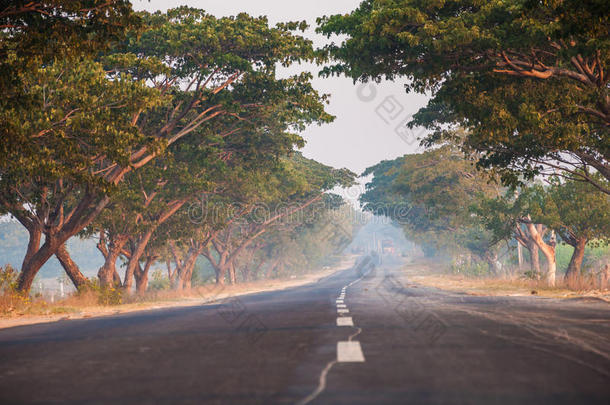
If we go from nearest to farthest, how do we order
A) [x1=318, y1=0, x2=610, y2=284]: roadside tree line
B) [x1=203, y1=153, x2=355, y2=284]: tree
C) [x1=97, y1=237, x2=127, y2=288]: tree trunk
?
[x1=318, y1=0, x2=610, y2=284]: roadside tree line < [x1=97, y1=237, x2=127, y2=288]: tree trunk < [x1=203, y1=153, x2=355, y2=284]: tree

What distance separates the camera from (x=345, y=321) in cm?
1100

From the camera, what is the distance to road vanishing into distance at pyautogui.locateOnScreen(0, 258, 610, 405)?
16.0 ft

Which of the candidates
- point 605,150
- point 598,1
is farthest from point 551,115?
point 598,1

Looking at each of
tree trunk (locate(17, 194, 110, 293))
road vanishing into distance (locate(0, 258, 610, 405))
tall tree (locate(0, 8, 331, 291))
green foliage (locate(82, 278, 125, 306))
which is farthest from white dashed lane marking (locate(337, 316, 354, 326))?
green foliage (locate(82, 278, 125, 306))

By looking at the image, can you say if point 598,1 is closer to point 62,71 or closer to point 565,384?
point 565,384

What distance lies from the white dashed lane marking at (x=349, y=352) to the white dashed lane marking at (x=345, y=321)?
2.62 m

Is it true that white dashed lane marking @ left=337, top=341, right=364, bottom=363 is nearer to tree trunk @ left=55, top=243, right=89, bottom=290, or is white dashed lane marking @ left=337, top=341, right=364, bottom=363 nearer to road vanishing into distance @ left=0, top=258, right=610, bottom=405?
road vanishing into distance @ left=0, top=258, right=610, bottom=405

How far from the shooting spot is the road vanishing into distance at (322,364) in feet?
16.0

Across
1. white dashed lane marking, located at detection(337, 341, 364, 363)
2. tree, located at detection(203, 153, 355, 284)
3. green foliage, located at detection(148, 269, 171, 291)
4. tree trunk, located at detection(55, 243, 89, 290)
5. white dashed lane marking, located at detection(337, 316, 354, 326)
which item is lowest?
white dashed lane marking, located at detection(337, 316, 354, 326)

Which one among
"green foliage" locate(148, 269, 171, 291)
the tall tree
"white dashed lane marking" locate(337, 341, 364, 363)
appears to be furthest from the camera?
"green foliage" locate(148, 269, 171, 291)

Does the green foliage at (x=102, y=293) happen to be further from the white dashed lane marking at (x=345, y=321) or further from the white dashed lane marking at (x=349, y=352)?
the white dashed lane marking at (x=349, y=352)

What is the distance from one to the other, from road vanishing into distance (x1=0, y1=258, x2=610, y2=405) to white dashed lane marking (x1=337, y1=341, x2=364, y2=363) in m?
0.01

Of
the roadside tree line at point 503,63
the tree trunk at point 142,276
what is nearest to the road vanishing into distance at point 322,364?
the roadside tree line at point 503,63

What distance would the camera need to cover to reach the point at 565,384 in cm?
511
